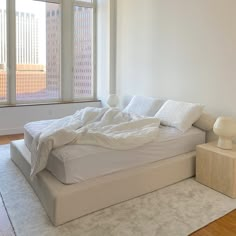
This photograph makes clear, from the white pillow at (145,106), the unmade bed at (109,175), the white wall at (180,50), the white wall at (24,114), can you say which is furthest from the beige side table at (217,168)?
the white wall at (24,114)

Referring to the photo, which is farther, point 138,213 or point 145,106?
point 145,106

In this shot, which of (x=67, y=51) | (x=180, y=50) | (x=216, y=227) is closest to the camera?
(x=216, y=227)

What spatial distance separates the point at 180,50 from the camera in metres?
4.01

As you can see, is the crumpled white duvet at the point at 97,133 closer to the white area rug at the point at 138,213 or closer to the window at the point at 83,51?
the white area rug at the point at 138,213

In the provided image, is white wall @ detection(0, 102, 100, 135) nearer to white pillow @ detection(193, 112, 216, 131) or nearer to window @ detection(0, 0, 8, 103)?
window @ detection(0, 0, 8, 103)

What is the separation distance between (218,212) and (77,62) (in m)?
4.44

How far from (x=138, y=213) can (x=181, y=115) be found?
1483mm

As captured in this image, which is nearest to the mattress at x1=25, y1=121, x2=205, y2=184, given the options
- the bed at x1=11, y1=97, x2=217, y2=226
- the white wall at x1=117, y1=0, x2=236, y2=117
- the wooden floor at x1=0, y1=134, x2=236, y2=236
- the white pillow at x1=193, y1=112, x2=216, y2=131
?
the bed at x1=11, y1=97, x2=217, y2=226

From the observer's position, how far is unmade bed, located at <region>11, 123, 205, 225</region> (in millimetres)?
2242

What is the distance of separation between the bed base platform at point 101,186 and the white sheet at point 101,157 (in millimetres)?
54

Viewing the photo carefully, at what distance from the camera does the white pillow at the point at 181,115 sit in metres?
3.32

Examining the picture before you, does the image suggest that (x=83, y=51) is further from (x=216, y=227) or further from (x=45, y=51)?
(x=216, y=227)

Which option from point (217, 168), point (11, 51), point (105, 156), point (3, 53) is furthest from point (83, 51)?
point (217, 168)

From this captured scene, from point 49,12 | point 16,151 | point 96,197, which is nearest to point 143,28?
point 49,12
